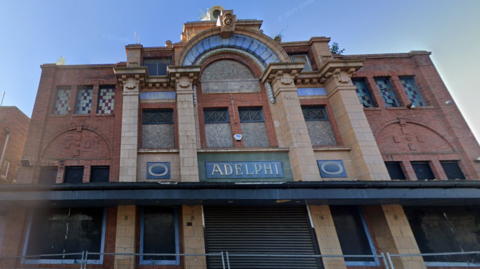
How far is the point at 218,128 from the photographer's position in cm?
1340

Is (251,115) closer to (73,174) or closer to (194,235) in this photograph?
(194,235)

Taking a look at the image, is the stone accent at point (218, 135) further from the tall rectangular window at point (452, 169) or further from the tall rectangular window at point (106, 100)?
the tall rectangular window at point (452, 169)

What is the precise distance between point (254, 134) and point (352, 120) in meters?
4.87

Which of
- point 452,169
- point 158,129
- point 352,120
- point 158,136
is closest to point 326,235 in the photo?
point 352,120

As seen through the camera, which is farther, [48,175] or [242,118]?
[242,118]

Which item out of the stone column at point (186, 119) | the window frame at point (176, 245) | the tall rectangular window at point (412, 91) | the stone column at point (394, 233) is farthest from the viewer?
the tall rectangular window at point (412, 91)

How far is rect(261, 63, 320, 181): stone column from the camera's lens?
1186cm

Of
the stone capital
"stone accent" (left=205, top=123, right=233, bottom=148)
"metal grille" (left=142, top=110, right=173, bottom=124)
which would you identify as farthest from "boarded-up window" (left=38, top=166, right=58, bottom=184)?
"stone accent" (left=205, top=123, right=233, bottom=148)

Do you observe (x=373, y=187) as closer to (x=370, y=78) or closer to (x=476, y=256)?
(x=476, y=256)

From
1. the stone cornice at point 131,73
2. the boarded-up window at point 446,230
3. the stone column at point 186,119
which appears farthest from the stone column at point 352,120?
the stone cornice at point 131,73

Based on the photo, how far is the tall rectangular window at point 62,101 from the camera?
44.9ft

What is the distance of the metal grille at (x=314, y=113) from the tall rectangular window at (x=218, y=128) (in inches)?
165

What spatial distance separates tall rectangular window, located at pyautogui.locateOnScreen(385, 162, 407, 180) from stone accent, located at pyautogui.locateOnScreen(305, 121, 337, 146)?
291 cm

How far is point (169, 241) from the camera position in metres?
10.7
